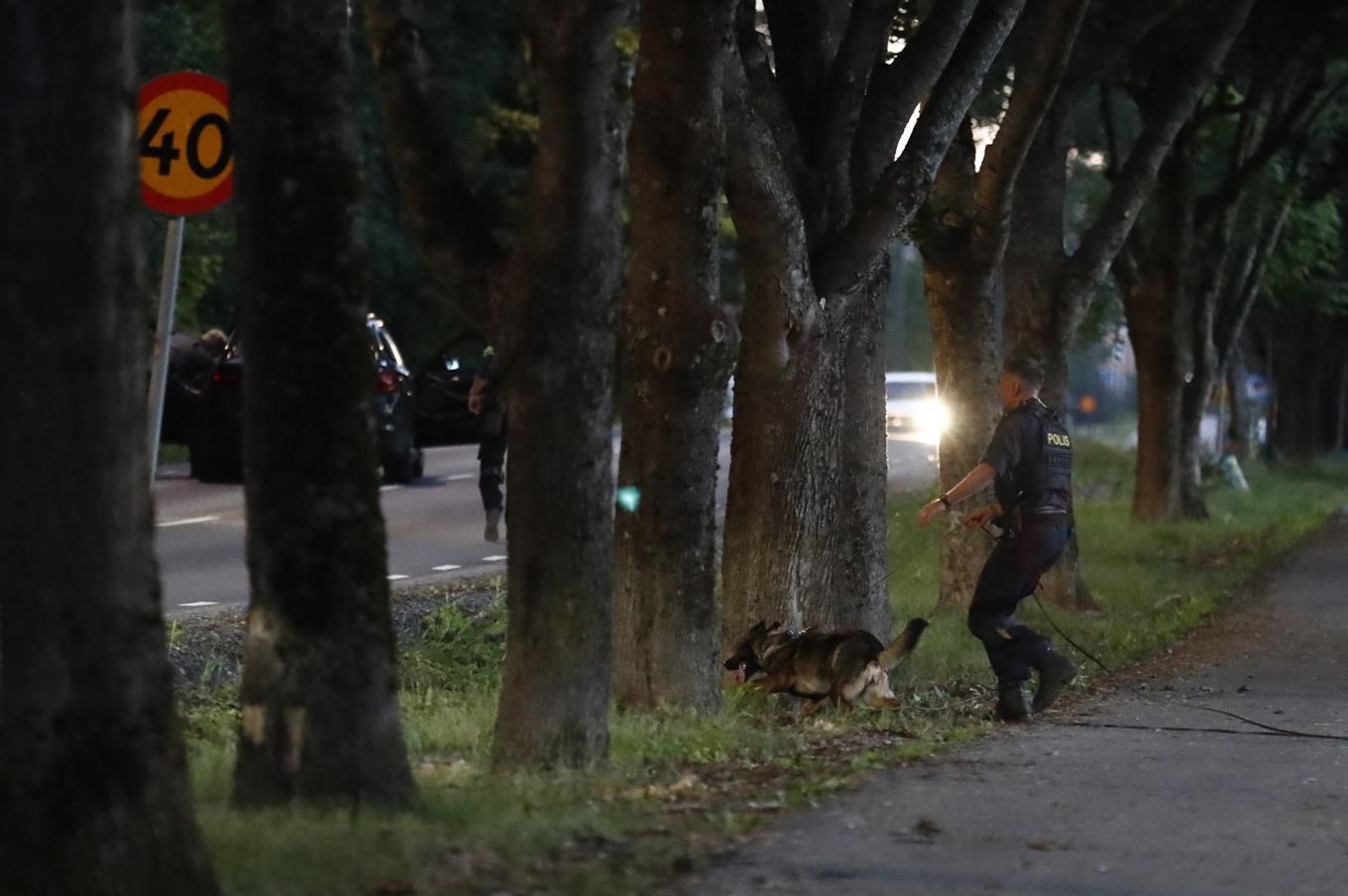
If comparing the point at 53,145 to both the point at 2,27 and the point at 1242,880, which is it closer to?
the point at 2,27

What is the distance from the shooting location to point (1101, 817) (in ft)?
28.4

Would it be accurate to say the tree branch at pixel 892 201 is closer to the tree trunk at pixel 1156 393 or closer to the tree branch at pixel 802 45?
the tree branch at pixel 802 45

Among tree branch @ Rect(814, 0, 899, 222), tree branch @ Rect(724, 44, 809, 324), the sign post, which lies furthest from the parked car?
the sign post

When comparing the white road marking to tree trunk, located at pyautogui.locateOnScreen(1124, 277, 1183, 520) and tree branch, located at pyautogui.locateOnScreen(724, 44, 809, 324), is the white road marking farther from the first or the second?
tree branch, located at pyautogui.locateOnScreen(724, 44, 809, 324)

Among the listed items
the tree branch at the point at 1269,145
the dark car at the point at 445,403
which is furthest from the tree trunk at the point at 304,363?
the tree branch at the point at 1269,145

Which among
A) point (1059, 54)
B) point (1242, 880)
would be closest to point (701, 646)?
point (1242, 880)

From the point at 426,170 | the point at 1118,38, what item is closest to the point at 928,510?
the point at 426,170

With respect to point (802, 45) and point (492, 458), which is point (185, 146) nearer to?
point (802, 45)

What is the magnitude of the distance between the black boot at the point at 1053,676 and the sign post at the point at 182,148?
4709 millimetres

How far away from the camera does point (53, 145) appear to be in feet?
19.1

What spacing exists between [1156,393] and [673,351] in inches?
748

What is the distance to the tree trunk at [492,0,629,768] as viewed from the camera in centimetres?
852

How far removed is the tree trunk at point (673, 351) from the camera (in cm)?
1012

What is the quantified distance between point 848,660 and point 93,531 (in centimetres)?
615
